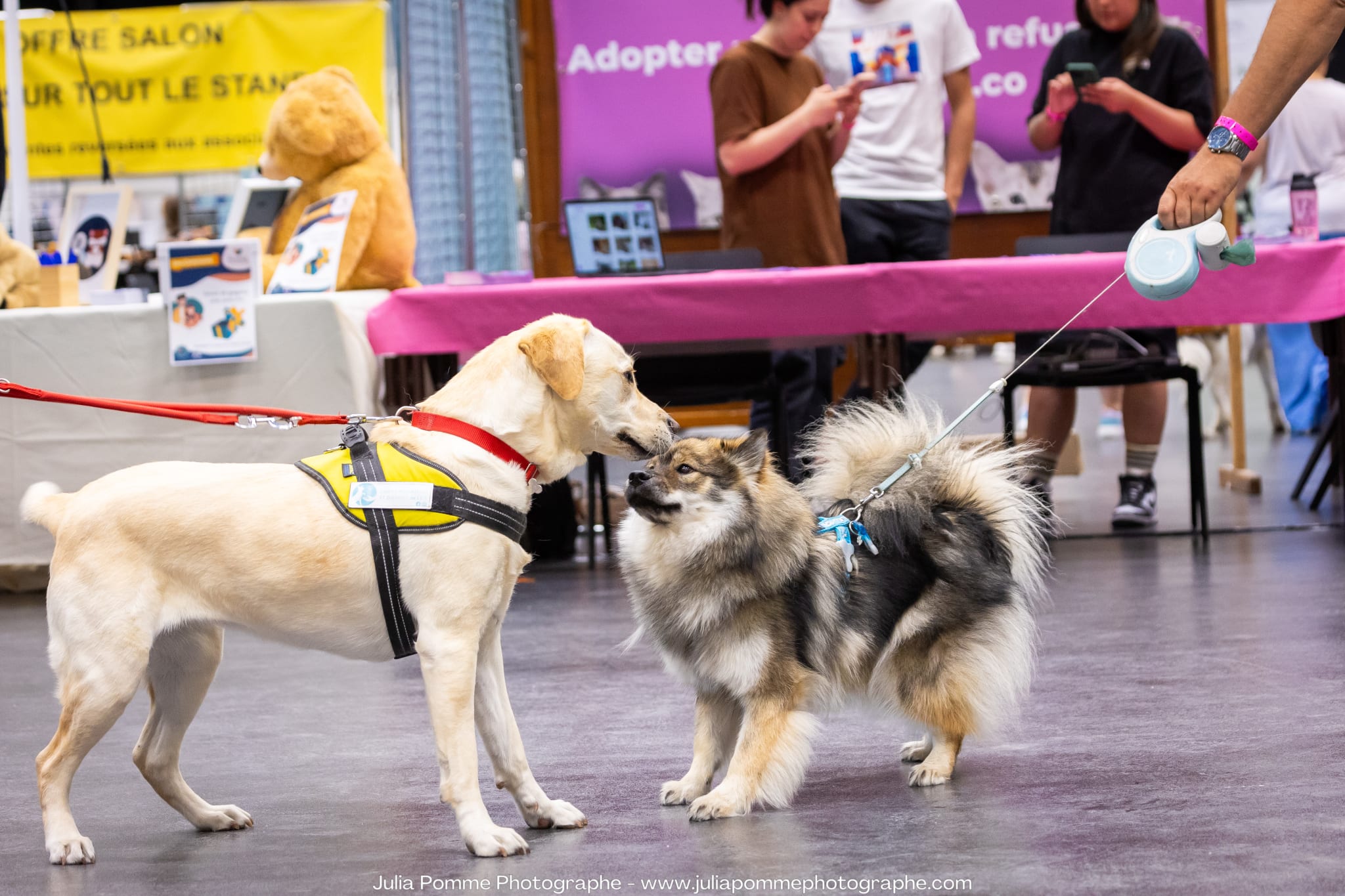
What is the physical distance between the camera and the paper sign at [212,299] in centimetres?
502

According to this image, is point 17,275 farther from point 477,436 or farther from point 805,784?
point 805,784

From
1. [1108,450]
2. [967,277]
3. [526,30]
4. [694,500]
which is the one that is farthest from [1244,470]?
[694,500]

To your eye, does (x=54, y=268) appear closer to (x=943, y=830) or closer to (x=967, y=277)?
(x=967, y=277)

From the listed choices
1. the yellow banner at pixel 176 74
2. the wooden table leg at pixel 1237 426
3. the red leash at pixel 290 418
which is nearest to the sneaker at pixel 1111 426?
the wooden table leg at pixel 1237 426

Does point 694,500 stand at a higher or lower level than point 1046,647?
higher

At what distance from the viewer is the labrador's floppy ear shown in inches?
94.5

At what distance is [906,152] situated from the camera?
19.6ft

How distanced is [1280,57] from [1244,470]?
553 cm

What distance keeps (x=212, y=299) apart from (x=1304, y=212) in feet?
14.0

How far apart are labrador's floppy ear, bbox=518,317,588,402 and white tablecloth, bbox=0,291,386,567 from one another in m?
2.78

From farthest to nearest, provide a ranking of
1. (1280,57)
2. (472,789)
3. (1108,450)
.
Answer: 1. (1108,450)
2. (1280,57)
3. (472,789)

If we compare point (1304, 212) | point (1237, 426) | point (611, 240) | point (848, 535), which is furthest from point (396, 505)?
point (1237, 426)

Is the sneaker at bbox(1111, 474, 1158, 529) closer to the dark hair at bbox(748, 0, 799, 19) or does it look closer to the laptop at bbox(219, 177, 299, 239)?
the dark hair at bbox(748, 0, 799, 19)

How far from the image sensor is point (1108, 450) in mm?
10375
